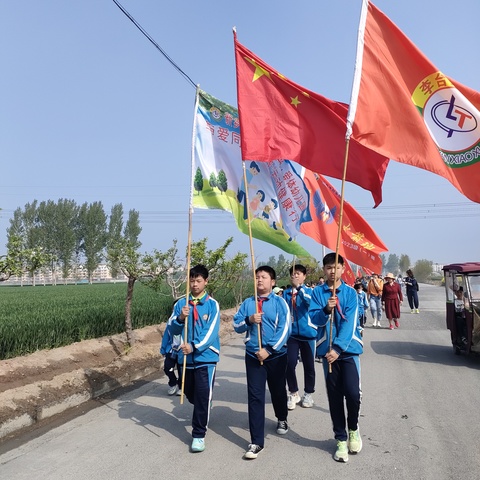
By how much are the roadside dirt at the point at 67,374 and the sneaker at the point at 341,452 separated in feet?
11.2

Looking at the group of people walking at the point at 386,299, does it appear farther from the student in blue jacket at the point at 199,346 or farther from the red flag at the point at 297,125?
the student in blue jacket at the point at 199,346

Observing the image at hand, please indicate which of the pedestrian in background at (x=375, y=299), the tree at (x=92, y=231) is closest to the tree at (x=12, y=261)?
the pedestrian in background at (x=375, y=299)

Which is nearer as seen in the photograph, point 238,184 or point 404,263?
point 238,184

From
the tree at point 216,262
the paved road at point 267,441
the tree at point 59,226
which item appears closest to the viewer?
the paved road at point 267,441

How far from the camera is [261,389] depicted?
14.6ft

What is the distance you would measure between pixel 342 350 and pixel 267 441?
121 centimetres

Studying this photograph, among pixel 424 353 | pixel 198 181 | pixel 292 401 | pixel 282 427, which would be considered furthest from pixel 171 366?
pixel 424 353

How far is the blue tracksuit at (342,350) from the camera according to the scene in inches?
166

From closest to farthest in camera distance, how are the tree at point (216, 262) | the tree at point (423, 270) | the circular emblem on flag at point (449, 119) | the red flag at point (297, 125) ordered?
1. the circular emblem on flag at point (449, 119)
2. the red flag at point (297, 125)
3. the tree at point (216, 262)
4. the tree at point (423, 270)

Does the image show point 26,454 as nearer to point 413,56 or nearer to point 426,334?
point 413,56

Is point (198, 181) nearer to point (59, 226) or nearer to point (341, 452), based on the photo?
point (341, 452)

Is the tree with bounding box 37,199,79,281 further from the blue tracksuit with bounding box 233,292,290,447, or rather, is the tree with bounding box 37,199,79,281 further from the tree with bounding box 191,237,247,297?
the blue tracksuit with bounding box 233,292,290,447

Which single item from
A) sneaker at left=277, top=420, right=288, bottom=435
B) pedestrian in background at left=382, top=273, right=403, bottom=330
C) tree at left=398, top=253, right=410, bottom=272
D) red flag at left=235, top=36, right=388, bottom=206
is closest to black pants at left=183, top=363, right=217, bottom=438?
sneaker at left=277, top=420, right=288, bottom=435

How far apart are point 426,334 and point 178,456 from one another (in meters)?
10.4
